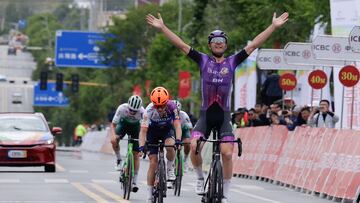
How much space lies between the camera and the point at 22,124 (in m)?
31.8

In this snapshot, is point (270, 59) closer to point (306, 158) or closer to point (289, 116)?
point (289, 116)

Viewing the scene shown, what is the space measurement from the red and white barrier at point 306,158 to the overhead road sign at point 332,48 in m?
1.63

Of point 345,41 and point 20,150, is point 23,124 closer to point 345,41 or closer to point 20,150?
point 20,150

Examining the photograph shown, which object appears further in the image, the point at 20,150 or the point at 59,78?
the point at 59,78

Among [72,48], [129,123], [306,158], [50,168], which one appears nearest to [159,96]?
[129,123]

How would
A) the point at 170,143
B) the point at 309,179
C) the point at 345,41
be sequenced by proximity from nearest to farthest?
the point at 170,143 < the point at 309,179 < the point at 345,41

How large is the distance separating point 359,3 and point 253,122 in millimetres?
5307

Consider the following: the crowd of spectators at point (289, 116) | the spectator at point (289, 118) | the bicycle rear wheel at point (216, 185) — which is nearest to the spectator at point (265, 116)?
the crowd of spectators at point (289, 116)

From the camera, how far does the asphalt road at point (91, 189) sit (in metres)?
21.4

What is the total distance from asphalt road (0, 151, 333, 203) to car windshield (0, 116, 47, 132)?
39.1 inches

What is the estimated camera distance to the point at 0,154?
3055cm

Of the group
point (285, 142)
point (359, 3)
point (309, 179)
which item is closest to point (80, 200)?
point (309, 179)

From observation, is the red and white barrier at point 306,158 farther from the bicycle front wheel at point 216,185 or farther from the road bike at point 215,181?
the bicycle front wheel at point 216,185

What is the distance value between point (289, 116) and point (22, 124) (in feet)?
19.8
